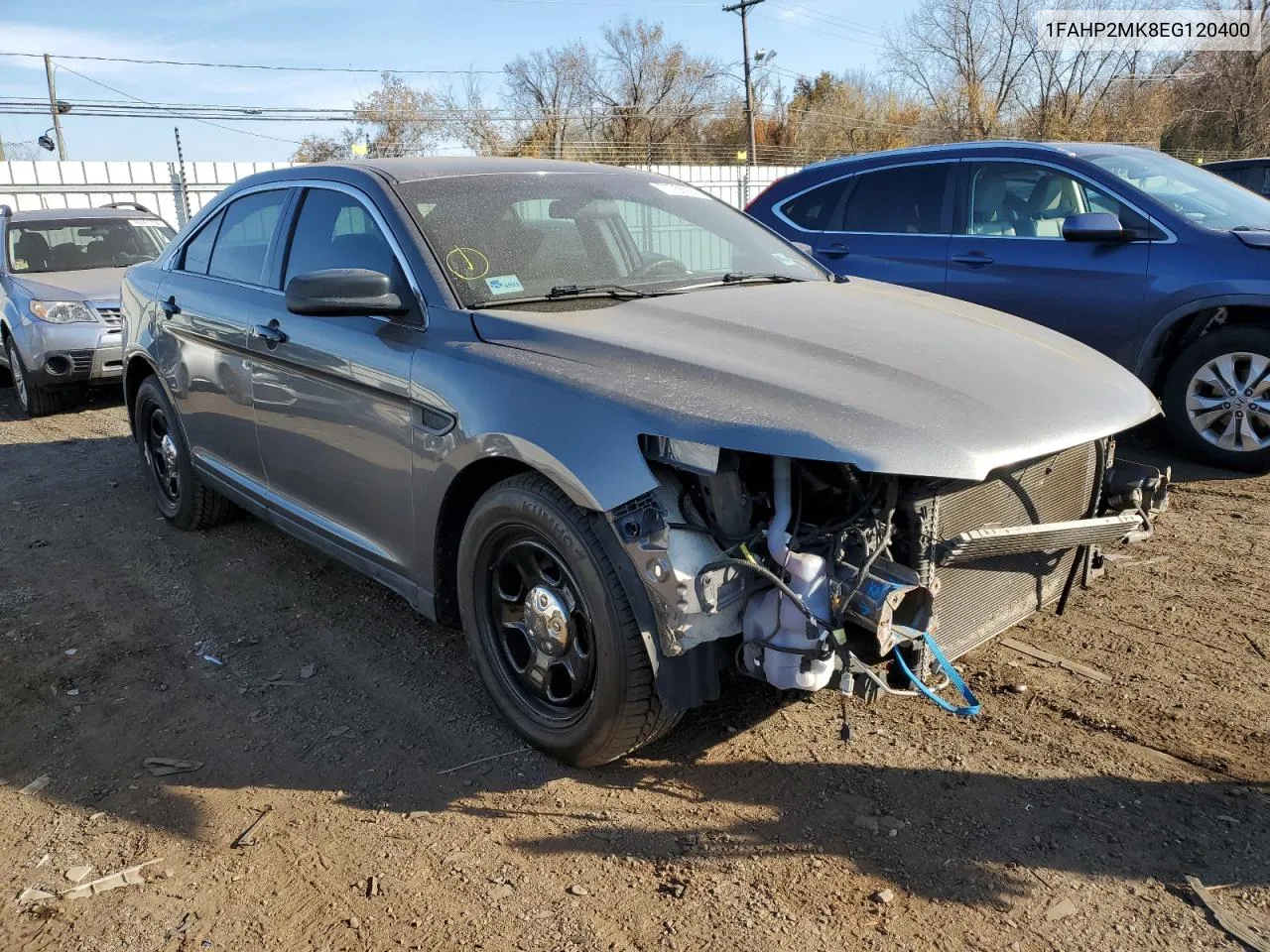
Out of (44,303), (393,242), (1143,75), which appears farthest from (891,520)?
(1143,75)

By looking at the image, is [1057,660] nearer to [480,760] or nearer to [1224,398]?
[480,760]

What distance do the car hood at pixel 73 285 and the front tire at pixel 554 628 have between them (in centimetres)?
707

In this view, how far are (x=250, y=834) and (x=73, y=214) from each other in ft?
30.2

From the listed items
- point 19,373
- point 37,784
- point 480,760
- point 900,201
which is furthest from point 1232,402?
point 19,373

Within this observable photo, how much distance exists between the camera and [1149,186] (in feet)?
18.8

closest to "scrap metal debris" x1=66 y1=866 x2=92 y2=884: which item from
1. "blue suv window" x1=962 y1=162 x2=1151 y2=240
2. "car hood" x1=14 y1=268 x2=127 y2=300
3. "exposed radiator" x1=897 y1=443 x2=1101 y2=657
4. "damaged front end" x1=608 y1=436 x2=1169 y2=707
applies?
"damaged front end" x1=608 y1=436 x2=1169 y2=707

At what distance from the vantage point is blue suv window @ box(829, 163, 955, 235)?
20.9 ft

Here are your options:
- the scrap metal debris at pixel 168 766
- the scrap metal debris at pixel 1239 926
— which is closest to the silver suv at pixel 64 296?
the scrap metal debris at pixel 168 766

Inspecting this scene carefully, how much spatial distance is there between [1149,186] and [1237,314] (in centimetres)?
93

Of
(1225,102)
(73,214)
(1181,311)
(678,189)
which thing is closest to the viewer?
(678,189)

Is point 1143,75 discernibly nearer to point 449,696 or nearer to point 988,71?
point 988,71

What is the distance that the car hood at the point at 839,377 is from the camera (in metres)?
2.38

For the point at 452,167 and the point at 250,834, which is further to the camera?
the point at 452,167

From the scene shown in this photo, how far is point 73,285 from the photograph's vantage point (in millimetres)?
8773
